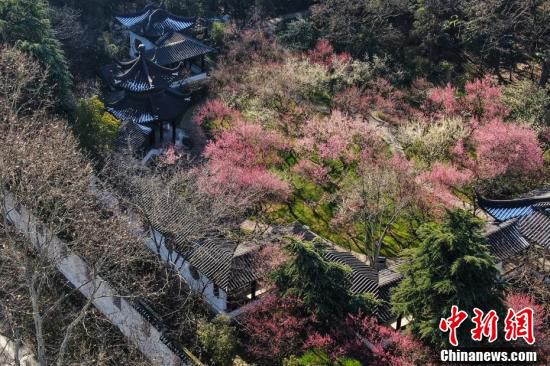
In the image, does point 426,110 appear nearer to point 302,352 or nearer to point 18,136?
point 302,352

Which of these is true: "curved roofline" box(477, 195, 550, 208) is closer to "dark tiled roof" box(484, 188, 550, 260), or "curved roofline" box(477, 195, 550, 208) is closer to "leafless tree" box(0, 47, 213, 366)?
"dark tiled roof" box(484, 188, 550, 260)

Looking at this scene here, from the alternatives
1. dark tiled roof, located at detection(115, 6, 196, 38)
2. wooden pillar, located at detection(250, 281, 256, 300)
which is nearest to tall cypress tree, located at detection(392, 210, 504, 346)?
wooden pillar, located at detection(250, 281, 256, 300)

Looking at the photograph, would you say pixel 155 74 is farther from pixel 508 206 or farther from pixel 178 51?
pixel 508 206

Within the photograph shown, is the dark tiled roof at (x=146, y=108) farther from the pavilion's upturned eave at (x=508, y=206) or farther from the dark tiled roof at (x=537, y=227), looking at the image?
the dark tiled roof at (x=537, y=227)

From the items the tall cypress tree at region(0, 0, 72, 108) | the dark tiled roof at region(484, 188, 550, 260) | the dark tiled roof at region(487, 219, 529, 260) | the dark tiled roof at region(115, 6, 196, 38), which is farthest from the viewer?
the dark tiled roof at region(115, 6, 196, 38)

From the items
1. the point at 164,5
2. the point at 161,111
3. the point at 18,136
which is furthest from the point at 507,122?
the point at 164,5

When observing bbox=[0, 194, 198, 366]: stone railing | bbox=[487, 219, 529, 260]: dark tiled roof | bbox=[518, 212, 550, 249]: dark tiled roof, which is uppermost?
bbox=[518, 212, 550, 249]: dark tiled roof

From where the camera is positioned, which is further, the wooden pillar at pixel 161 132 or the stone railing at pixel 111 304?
the wooden pillar at pixel 161 132

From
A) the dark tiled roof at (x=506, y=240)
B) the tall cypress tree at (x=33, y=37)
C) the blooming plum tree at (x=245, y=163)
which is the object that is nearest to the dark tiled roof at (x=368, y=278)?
the blooming plum tree at (x=245, y=163)
